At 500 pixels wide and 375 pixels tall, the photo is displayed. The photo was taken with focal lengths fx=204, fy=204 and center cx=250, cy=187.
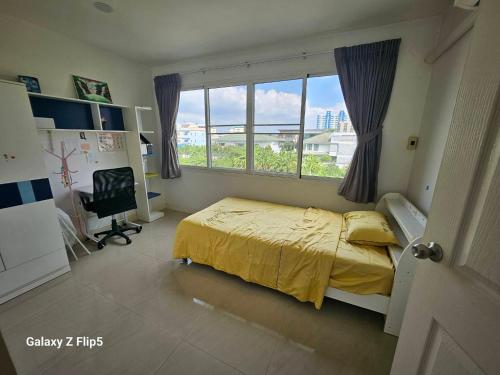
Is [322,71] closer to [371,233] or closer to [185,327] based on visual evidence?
[371,233]

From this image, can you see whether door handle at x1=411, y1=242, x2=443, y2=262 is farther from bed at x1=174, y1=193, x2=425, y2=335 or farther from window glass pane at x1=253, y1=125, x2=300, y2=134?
window glass pane at x1=253, y1=125, x2=300, y2=134

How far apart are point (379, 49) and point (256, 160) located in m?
1.95

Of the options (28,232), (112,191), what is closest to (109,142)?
(112,191)

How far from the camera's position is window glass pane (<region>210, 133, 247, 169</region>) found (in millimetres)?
3254

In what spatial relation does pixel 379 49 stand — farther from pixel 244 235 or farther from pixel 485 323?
pixel 485 323

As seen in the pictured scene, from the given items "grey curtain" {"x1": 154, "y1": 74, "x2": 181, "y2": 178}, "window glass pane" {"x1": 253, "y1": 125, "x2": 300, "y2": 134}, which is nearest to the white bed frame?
"window glass pane" {"x1": 253, "y1": 125, "x2": 300, "y2": 134}

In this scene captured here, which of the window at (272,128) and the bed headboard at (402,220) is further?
the window at (272,128)

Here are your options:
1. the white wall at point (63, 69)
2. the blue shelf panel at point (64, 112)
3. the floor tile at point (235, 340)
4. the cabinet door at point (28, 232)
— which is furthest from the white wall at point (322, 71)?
the cabinet door at point (28, 232)

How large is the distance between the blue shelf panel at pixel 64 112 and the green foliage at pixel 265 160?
1.39 meters

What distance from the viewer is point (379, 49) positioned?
2.19 metres

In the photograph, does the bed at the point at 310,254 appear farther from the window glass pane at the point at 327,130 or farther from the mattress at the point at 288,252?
the window glass pane at the point at 327,130

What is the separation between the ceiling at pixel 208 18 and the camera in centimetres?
190

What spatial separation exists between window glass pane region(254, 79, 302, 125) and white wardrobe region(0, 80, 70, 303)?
8.11 ft

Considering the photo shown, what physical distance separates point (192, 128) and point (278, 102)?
1.57 meters
